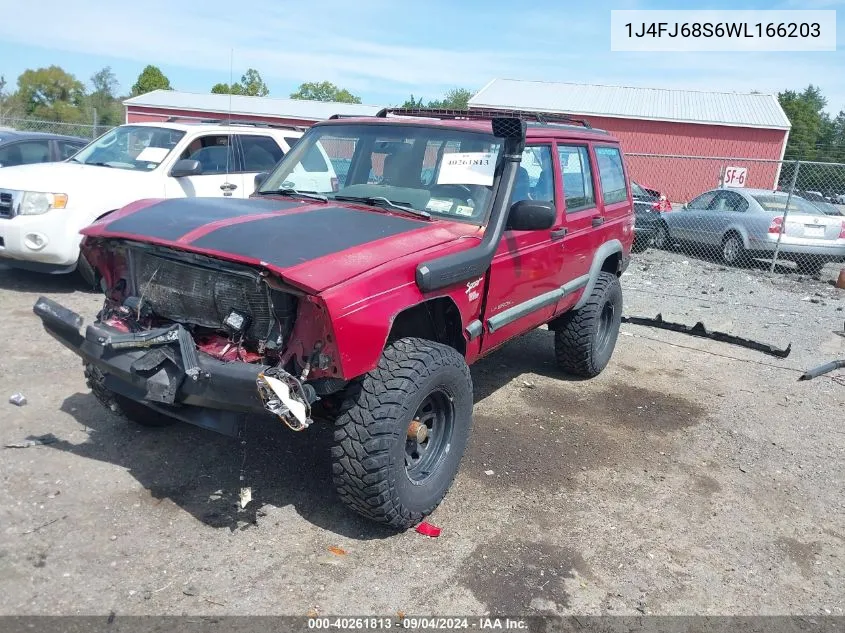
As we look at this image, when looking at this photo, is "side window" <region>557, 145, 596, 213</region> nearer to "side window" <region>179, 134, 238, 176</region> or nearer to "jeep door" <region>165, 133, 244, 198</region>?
"jeep door" <region>165, 133, 244, 198</region>

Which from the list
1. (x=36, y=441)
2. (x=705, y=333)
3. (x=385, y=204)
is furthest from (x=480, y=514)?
(x=705, y=333)

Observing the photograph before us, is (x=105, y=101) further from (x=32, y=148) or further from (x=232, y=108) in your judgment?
(x=32, y=148)

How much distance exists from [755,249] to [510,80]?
2816cm

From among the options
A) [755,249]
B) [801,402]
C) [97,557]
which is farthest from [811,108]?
[97,557]

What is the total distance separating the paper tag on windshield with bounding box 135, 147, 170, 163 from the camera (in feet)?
25.1

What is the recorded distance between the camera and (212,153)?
820 cm

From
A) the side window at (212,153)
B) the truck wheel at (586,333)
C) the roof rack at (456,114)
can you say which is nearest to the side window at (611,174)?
the roof rack at (456,114)

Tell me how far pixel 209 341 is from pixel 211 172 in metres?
5.28

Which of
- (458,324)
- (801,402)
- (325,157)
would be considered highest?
(325,157)

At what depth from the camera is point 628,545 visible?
3547mm

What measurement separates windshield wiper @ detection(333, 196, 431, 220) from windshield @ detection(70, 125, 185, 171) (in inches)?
173

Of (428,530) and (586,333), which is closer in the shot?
(428,530)

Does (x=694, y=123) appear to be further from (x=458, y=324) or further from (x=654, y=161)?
(x=458, y=324)

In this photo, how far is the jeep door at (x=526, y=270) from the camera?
13.5 feet
